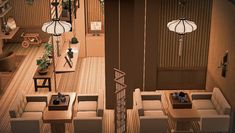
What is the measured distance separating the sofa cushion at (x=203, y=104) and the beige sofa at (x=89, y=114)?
2.31 m

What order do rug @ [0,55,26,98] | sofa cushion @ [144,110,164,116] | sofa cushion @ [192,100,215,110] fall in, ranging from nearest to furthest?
1. sofa cushion @ [144,110,164,116]
2. sofa cushion @ [192,100,215,110]
3. rug @ [0,55,26,98]

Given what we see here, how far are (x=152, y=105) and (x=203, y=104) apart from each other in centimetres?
125

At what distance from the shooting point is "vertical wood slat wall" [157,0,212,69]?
10.8 meters

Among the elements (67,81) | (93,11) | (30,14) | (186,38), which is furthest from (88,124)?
(30,14)

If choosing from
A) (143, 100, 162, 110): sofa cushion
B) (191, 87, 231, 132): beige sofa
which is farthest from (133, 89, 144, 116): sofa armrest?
(191, 87, 231, 132): beige sofa

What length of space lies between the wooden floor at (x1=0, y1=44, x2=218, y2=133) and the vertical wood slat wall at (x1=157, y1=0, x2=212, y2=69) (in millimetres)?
1273

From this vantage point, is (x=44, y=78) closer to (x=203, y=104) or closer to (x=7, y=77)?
(x=7, y=77)

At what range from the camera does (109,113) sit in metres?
11.2

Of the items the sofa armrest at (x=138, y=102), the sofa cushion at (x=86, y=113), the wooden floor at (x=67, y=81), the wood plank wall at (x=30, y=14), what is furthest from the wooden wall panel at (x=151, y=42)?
the wood plank wall at (x=30, y=14)

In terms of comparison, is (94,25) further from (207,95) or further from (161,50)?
(207,95)

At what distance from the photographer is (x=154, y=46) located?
36.1ft

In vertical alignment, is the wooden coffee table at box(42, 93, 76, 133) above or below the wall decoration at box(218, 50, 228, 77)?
below

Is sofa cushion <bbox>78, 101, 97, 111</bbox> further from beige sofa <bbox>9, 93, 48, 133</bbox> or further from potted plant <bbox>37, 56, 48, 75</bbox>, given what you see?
potted plant <bbox>37, 56, 48, 75</bbox>

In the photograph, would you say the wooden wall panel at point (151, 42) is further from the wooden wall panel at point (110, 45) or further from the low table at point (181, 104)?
the low table at point (181, 104)
